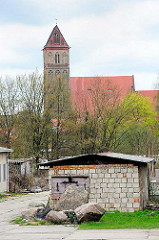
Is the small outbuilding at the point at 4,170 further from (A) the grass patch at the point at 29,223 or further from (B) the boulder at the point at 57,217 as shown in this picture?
(B) the boulder at the point at 57,217

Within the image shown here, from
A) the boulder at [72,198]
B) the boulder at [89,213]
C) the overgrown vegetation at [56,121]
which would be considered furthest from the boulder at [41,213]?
the overgrown vegetation at [56,121]

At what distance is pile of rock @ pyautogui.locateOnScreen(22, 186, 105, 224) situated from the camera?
606 inches

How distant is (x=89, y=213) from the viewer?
15297mm

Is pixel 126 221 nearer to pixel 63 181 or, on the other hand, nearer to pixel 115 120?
pixel 63 181

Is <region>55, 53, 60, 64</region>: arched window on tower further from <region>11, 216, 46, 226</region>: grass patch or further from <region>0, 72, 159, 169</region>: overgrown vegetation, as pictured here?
<region>11, 216, 46, 226</region>: grass patch

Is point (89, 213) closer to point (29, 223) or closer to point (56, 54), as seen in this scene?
point (29, 223)

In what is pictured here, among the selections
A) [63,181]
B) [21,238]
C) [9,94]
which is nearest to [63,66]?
[9,94]

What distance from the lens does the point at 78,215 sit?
50.4ft

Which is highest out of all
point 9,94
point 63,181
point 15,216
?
point 9,94

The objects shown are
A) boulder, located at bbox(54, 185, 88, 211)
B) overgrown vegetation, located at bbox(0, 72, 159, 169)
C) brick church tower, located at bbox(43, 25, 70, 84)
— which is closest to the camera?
boulder, located at bbox(54, 185, 88, 211)

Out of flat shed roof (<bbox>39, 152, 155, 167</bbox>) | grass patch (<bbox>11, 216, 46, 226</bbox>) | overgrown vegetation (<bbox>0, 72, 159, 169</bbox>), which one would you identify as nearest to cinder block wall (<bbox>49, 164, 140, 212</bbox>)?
flat shed roof (<bbox>39, 152, 155, 167</bbox>)

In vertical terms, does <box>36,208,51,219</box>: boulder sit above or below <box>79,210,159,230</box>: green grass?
above

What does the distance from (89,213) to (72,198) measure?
2.31m

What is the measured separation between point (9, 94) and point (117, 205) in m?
33.9
